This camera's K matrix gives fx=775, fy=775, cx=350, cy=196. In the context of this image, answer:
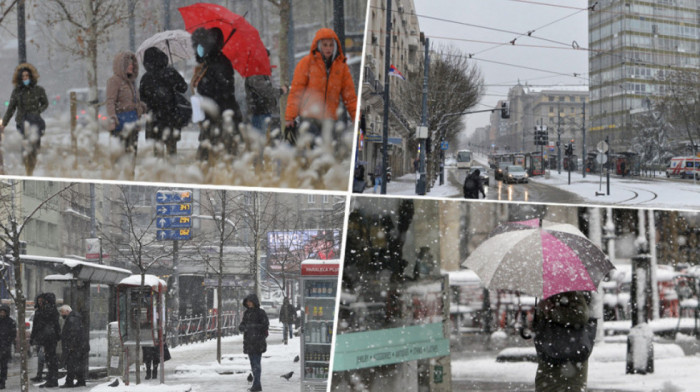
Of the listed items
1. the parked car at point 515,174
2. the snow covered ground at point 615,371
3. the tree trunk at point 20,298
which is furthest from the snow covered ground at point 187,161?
the snow covered ground at point 615,371

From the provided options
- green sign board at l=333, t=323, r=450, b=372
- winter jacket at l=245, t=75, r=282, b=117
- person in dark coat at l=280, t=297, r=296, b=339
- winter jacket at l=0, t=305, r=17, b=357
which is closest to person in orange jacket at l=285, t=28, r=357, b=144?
winter jacket at l=245, t=75, r=282, b=117

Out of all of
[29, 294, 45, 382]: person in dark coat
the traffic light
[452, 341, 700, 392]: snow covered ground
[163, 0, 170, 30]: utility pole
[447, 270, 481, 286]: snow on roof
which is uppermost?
[163, 0, 170, 30]: utility pole

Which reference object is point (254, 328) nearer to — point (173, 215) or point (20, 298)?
point (173, 215)

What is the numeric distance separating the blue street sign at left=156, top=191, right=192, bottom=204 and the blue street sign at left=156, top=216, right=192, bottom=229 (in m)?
0.18

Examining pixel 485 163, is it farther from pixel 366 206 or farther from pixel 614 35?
pixel 614 35

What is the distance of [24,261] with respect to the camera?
7227 millimetres

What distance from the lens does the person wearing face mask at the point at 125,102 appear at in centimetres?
714

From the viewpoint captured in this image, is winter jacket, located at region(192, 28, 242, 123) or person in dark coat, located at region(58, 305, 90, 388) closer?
winter jacket, located at region(192, 28, 242, 123)

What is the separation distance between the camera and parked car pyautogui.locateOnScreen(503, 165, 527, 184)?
25.2 feet

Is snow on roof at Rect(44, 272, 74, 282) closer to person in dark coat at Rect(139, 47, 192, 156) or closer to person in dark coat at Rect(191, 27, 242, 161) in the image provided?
person in dark coat at Rect(139, 47, 192, 156)

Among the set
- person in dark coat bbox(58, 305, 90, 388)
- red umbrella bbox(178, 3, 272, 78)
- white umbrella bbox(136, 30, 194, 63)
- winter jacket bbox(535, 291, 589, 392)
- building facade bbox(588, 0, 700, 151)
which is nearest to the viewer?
winter jacket bbox(535, 291, 589, 392)

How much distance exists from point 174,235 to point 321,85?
2.12 metres

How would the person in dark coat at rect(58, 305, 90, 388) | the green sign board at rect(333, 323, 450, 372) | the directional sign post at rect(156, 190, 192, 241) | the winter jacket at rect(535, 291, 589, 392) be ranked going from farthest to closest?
the directional sign post at rect(156, 190, 192, 241) < the person in dark coat at rect(58, 305, 90, 388) < the green sign board at rect(333, 323, 450, 372) < the winter jacket at rect(535, 291, 589, 392)

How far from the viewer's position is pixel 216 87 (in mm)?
6965
